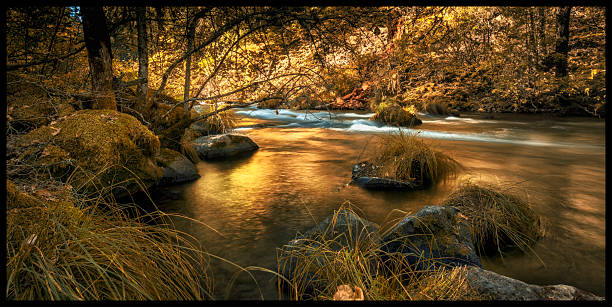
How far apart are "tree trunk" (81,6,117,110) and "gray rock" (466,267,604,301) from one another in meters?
4.91

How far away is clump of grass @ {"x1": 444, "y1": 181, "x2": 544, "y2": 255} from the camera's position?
143 inches

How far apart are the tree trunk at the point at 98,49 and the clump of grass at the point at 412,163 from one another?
4.63 m

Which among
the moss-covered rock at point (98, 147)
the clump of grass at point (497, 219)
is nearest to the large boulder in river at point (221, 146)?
the moss-covered rock at point (98, 147)

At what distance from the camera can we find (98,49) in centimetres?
505

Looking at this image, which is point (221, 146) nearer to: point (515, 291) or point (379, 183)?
point (379, 183)

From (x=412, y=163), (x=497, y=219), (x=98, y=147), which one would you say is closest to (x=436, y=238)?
(x=497, y=219)

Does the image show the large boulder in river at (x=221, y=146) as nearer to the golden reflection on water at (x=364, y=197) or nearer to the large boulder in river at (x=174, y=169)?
the golden reflection on water at (x=364, y=197)

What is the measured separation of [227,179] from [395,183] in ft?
10.6

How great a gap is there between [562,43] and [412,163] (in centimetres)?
1245

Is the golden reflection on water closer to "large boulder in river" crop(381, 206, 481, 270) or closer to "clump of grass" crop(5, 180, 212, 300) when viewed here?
"large boulder in river" crop(381, 206, 481, 270)

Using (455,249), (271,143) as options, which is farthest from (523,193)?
(271,143)

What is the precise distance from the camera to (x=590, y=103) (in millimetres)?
15258

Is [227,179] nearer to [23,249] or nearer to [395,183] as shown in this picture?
[395,183]

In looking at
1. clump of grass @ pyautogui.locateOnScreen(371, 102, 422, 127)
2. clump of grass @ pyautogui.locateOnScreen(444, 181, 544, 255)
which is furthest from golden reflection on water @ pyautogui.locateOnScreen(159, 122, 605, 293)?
clump of grass @ pyautogui.locateOnScreen(371, 102, 422, 127)
